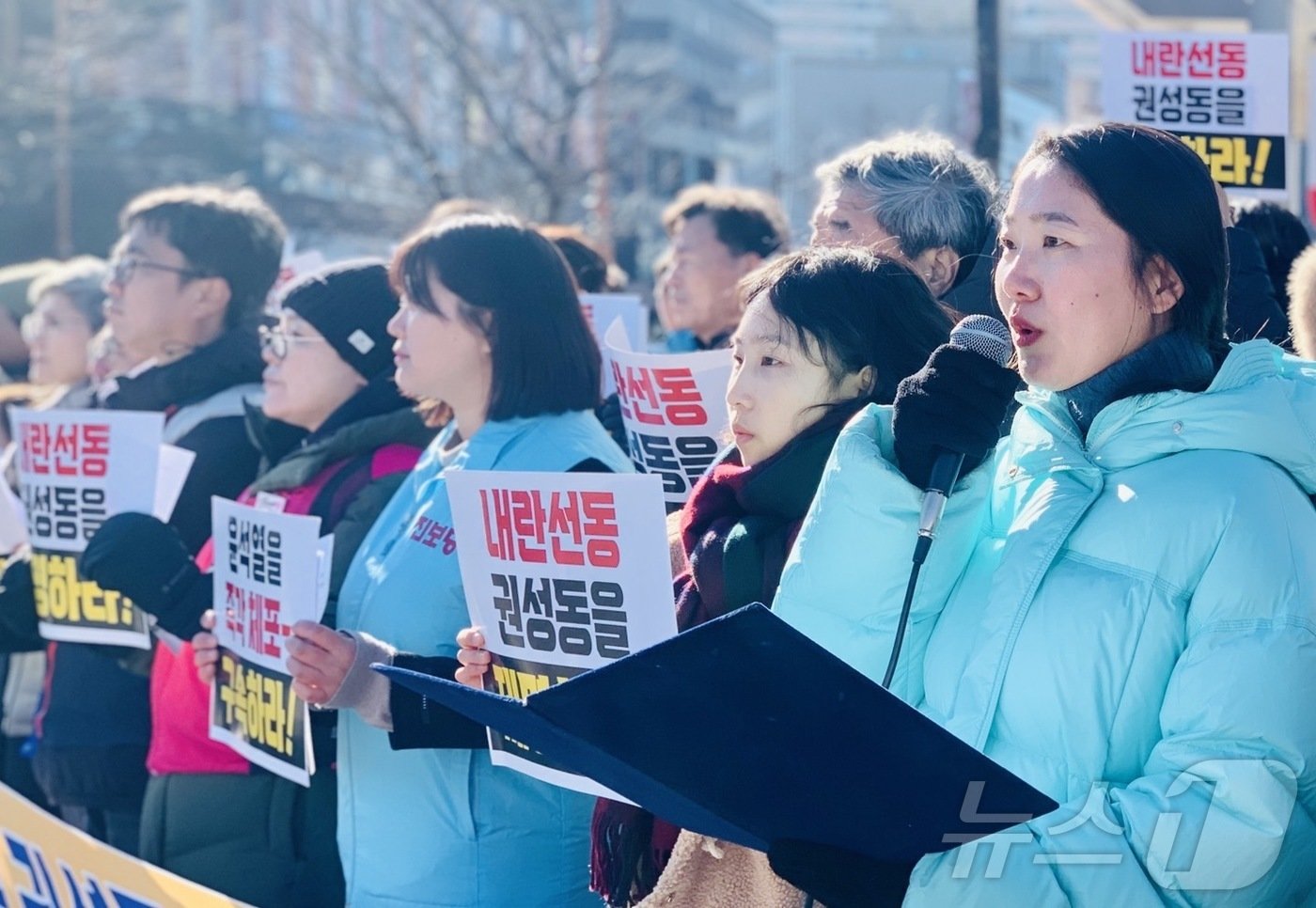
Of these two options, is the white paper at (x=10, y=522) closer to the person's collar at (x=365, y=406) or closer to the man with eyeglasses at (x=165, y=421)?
the man with eyeglasses at (x=165, y=421)

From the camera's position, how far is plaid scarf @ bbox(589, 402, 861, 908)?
2863mm

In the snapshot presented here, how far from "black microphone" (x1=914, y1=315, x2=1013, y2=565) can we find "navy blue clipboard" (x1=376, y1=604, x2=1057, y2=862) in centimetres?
41

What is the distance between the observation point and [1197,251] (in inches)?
98.1

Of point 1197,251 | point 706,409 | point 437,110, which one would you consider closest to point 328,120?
point 437,110

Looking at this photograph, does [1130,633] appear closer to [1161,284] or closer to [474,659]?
[1161,284]

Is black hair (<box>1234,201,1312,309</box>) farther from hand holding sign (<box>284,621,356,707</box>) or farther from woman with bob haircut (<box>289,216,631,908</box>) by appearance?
hand holding sign (<box>284,621,356,707</box>)

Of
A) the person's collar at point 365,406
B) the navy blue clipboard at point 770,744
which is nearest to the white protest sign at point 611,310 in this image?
the person's collar at point 365,406

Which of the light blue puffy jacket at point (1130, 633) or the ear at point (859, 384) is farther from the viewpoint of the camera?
the ear at point (859, 384)

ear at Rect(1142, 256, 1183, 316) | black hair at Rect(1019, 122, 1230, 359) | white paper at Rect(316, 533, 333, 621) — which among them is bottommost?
white paper at Rect(316, 533, 333, 621)

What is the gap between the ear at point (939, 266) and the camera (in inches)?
145

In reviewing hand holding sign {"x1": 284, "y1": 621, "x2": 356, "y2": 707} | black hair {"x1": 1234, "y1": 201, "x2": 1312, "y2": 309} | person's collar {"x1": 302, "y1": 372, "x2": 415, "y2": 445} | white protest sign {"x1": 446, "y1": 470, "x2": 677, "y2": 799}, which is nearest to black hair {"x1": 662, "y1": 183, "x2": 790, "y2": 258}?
black hair {"x1": 1234, "y1": 201, "x2": 1312, "y2": 309}

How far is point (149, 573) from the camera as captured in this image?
167 inches

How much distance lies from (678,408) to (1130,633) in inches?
76.8

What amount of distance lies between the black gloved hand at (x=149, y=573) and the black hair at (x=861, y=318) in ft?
6.24
